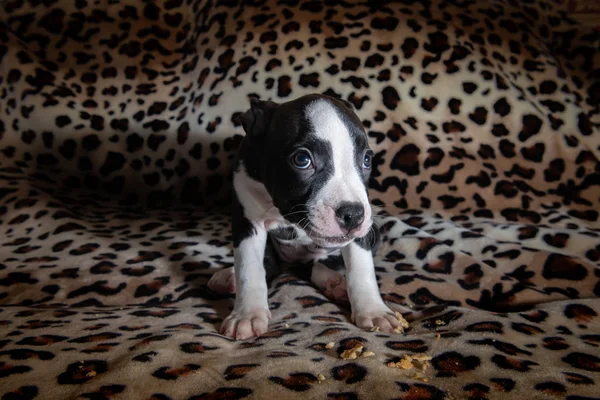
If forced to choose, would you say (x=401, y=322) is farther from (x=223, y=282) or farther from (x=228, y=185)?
(x=228, y=185)

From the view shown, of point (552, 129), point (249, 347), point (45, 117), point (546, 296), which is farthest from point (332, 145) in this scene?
point (45, 117)

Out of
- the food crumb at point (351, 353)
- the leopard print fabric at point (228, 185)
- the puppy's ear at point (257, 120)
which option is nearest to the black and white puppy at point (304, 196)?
the puppy's ear at point (257, 120)

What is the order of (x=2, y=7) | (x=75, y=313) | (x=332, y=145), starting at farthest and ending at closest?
(x=2, y=7)
(x=75, y=313)
(x=332, y=145)

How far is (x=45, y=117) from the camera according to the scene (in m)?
2.91

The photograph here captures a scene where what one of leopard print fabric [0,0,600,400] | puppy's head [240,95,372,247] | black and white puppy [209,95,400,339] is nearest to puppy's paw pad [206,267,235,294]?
leopard print fabric [0,0,600,400]

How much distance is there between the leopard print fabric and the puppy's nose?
10.9 inches

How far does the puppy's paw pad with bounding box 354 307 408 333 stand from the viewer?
139cm

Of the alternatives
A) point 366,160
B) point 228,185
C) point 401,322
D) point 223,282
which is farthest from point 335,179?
point 228,185

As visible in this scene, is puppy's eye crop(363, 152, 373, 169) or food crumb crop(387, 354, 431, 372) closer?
food crumb crop(387, 354, 431, 372)

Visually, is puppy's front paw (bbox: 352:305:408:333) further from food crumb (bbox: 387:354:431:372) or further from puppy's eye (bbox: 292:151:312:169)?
puppy's eye (bbox: 292:151:312:169)

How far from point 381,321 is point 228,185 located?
4.90 ft

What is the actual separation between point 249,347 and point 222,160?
5.10 ft

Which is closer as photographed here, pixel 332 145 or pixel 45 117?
pixel 332 145

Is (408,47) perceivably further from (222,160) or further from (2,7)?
(2,7)
